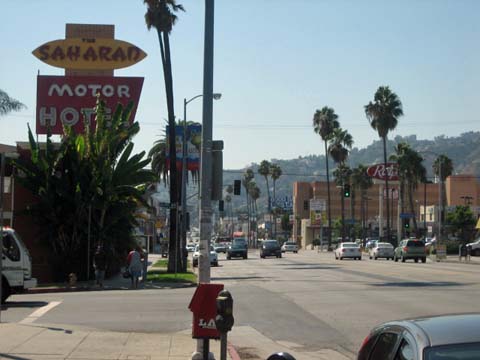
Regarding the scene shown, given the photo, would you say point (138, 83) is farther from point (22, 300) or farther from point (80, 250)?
point (22, 300)

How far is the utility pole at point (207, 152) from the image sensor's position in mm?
12195

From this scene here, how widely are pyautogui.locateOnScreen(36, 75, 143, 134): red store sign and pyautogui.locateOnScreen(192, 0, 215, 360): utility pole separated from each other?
33.4 m

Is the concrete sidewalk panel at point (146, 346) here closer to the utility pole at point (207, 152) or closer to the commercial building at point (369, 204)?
the utility pole at point (207, 152)

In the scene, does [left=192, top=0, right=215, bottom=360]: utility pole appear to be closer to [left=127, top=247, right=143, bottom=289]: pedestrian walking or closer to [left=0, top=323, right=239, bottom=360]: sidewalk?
[left=0, top=323, right=239, bottom=360]: sidewalk

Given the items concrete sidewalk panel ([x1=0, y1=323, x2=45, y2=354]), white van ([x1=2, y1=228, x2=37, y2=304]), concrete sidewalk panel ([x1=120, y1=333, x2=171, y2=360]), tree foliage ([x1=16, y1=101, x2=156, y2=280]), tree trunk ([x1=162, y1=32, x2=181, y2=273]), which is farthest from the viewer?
tree trunk ([x1=162, y1=32, x2=181, y2=273])

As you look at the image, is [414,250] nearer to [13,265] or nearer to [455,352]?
[13,265]

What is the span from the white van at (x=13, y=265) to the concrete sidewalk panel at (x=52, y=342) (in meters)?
6.89

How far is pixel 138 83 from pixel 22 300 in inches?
1021

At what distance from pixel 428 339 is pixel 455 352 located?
19 cm

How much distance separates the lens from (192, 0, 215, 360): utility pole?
480 inches

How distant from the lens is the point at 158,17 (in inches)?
1569

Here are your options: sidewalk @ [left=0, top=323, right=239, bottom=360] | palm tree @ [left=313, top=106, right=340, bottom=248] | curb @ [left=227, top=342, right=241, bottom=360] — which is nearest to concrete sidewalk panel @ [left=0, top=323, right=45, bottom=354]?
sidewalk @ [left=0, top=323, right=239, bottom=360]

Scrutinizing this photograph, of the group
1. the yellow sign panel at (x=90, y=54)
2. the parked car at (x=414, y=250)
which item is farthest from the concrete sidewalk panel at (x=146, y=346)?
the parked car at (x=414, y=250)

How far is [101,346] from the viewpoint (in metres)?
12.6
